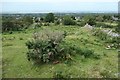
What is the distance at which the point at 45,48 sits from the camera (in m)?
12.5

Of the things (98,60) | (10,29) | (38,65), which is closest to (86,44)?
(98,60)

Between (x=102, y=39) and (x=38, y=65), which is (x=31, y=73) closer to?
(x=38, y=65)

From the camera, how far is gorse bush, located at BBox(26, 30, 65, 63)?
12.3 m

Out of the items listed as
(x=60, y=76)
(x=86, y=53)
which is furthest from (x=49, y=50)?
(x=60, y=76)

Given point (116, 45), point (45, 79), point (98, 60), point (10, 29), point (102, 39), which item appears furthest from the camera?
point (10, 29)

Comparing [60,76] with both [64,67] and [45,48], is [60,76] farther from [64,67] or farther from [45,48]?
[45,48]

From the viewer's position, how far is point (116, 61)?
42.8 ft

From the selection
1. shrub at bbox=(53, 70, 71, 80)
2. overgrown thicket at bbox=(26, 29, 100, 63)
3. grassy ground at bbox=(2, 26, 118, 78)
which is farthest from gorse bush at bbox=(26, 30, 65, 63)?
shrub at bbox=(53, 70, 71, 80)

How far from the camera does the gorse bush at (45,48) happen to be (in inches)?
483

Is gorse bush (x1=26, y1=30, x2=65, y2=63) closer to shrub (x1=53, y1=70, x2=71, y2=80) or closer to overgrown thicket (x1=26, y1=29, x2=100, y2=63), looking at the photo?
overgrown thicket (x1=26, y1=29, x2=100, y2=63)

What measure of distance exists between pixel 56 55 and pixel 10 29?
49.9 ft

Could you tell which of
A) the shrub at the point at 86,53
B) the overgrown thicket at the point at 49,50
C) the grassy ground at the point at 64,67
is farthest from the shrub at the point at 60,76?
the shrub at the point at 86,53

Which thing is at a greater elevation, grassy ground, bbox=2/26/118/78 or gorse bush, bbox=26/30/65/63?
gorse bush, bbox=26/30/65/63

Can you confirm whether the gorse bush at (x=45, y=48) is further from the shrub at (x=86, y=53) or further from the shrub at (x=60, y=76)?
the shrub at (x=60, y=76)
